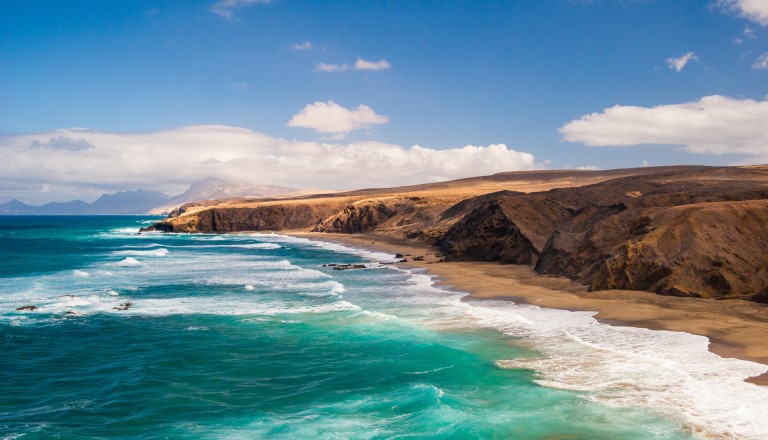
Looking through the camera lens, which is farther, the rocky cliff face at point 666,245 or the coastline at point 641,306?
the rocky cliff face at point 666,245

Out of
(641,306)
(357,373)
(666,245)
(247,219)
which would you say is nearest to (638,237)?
(666,245)

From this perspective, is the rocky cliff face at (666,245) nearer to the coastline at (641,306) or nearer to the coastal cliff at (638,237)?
the coastal cliff at (638,237)

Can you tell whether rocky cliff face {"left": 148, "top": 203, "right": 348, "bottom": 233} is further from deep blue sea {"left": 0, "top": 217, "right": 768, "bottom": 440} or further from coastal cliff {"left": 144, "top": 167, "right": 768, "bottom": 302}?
deep blue sea {"left": 0, "top": 217, "right": 768, "bottom": 440}

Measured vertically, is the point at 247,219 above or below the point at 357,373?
above

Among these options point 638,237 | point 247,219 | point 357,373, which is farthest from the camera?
point 247,219

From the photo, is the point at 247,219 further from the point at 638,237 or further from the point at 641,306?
the point at 641,306

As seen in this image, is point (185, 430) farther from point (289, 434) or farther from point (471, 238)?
point (471, 238)

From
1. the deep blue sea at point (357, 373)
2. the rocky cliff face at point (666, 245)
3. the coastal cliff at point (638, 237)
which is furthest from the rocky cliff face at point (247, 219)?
the deep blue sea at point (357, 373)
